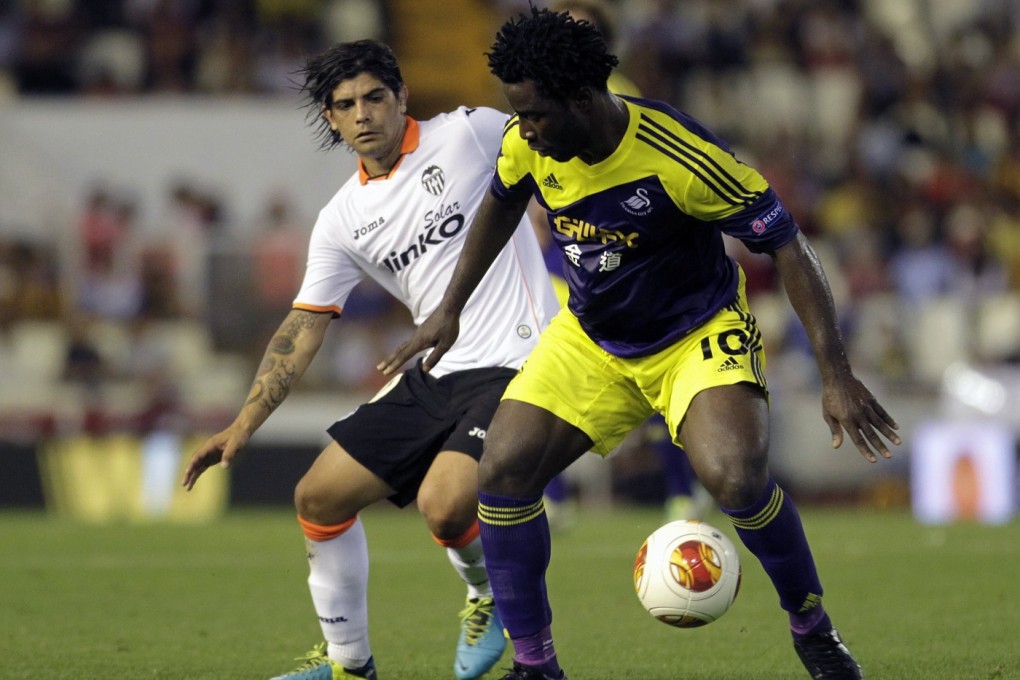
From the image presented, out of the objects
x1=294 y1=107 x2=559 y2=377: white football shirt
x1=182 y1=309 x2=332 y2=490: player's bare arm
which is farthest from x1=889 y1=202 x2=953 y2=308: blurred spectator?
x1=182 y1=309 x2=332 y2=490: player's bare arm

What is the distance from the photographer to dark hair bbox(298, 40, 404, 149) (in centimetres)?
601

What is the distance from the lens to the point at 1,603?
8188 mm

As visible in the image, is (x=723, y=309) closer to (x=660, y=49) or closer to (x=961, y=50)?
(x=660, y=49)

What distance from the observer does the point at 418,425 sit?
233 inches

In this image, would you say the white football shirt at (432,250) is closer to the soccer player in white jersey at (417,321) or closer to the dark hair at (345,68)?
the soccer player in white jersey at (417,321)

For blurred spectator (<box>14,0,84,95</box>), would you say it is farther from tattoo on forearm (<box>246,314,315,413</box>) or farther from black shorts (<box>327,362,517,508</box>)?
black shorts (<box>327,362,517,508</box>)

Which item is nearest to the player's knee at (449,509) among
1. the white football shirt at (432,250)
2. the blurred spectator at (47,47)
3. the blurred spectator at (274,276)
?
the white football shirt at (432,250)

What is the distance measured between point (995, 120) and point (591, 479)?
7900 mm

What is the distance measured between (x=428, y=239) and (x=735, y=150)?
13.1 meters

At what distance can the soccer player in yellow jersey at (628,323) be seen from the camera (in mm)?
4898

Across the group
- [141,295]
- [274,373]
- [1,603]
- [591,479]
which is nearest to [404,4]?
[141,295]

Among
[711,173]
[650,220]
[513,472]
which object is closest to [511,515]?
[513,472]

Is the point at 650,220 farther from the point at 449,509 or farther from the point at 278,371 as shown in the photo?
the point at 278,371

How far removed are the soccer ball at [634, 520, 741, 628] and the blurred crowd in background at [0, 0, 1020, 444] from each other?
9302 mm
